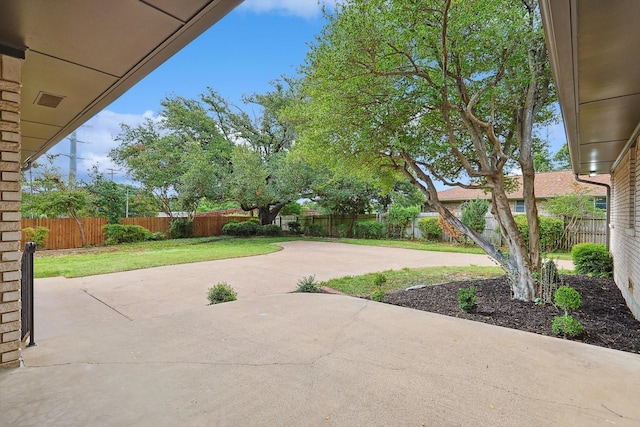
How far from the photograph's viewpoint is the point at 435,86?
4.44m

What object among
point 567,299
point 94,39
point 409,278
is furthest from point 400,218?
point 94,39

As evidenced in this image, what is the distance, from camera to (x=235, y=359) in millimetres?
2705

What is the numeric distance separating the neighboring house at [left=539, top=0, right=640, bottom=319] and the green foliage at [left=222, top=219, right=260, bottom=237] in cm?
1526

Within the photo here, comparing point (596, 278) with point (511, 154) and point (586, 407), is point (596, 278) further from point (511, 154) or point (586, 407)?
point (586, 407)

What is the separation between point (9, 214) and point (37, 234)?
1224cm

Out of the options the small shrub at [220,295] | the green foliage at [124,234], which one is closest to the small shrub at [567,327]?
the small shrub at [220,295]

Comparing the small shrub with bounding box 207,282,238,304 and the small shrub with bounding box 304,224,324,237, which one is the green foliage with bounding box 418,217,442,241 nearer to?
the small shrub with bounding box 304,224,324,237

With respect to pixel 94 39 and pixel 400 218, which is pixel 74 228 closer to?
pixel 94 39

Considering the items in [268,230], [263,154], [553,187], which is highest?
[263,154]

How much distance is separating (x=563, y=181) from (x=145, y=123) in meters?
21.3

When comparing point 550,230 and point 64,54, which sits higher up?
point 64,54

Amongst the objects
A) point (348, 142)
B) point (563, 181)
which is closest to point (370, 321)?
point (348, 142)

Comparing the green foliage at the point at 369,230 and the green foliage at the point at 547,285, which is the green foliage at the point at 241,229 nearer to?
the green foliage at the point at 369,230

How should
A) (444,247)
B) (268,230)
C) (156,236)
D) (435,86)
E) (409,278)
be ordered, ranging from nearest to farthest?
(435,86) < (409,278) < (444,247) < (156,236) < (268,230)
